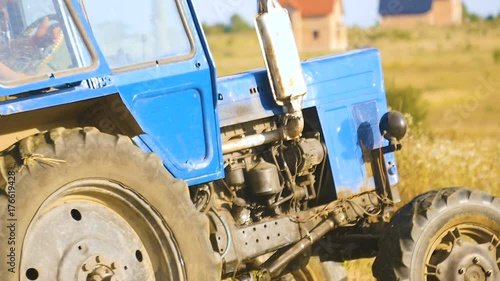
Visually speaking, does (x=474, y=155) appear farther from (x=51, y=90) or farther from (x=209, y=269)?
(x=51, y=90)

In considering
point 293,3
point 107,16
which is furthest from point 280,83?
point 293,3

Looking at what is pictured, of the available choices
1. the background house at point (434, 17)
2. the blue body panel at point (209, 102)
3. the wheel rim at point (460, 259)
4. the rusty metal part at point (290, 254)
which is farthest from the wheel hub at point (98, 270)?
the background house at point (434, 17)

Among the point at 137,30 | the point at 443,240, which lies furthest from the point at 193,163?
the point at 443,240

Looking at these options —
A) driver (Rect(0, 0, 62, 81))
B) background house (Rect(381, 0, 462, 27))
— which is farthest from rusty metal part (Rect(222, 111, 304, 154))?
background house (Rect(381, 0, 462, 27))

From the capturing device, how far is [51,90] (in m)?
6.33

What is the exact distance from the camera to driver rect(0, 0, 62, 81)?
6.21 m

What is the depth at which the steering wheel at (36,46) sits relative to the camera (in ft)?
20.7

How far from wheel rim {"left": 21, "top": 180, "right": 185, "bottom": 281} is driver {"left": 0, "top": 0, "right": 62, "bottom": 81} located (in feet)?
2.37

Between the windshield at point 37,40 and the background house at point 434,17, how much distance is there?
1577 inches

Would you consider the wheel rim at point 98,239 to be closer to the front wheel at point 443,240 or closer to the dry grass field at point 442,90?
the front wheel at point 443,240

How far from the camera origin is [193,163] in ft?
24.1

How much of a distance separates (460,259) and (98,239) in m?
3.07

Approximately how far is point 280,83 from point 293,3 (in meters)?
37.8

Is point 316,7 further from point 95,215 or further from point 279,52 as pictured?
point 95,215
